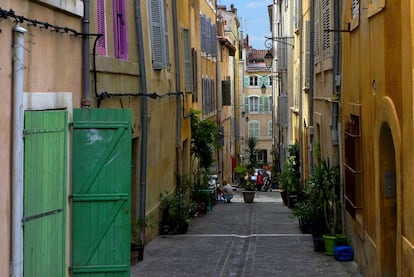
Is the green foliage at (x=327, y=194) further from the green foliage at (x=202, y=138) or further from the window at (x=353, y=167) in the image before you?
the green foliage at (x=202, y=138)

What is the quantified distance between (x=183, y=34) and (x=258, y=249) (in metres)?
8.52

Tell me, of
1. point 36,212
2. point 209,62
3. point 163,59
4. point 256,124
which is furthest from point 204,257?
point 256,124

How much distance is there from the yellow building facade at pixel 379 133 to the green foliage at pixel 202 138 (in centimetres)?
954

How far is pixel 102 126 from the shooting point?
26.9 feet

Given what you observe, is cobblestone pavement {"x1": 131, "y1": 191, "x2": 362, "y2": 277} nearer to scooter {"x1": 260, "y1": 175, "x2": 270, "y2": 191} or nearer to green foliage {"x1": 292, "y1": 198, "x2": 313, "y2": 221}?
green foliage {"x1": 292, "y1": 198, "x2": 313, "y2": 221}

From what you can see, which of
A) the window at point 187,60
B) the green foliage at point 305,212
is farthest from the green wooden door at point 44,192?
the window at point 187,60

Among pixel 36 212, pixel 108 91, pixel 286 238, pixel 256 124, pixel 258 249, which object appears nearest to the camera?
pixel 36 212

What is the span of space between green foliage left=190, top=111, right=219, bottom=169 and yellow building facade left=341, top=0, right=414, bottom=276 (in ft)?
31.3

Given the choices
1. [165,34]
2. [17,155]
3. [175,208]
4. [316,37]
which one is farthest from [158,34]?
[17,155]

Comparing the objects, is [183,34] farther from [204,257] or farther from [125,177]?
[125,177]


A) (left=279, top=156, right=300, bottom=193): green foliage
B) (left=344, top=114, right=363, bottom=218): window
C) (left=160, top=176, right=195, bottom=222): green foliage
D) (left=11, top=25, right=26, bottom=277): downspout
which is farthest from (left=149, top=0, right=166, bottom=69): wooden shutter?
(left=11, top=25, right=26, bottom=277): downspout

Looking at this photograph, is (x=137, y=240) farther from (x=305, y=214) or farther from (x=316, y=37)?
(x=316, y=37)

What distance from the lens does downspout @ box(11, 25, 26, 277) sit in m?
6.89

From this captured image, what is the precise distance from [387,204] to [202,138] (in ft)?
44.8
